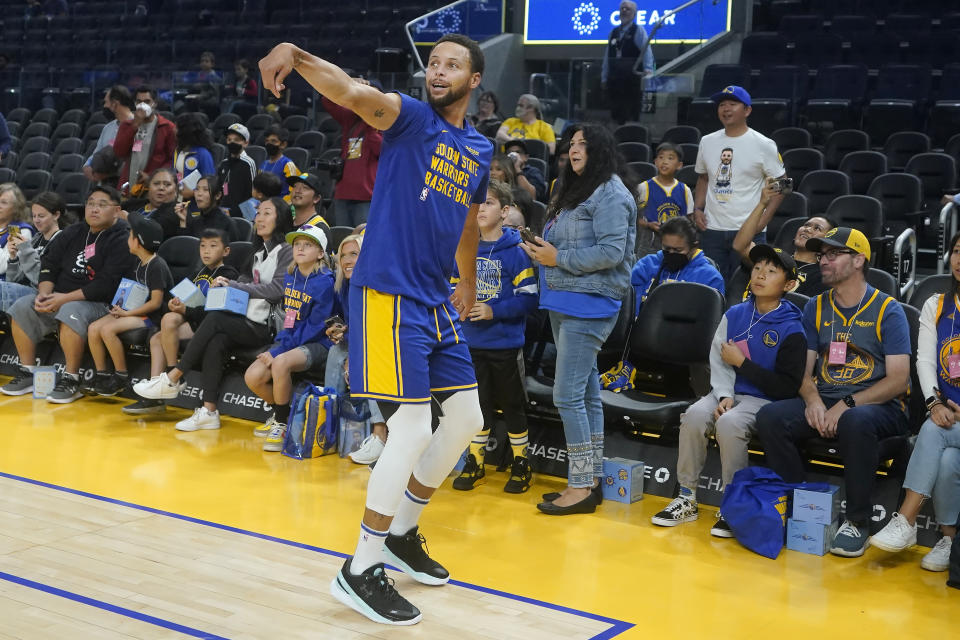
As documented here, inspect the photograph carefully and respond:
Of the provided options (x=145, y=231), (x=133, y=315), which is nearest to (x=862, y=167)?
(x=145, y=231)

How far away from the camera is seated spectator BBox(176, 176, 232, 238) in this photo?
8211mm

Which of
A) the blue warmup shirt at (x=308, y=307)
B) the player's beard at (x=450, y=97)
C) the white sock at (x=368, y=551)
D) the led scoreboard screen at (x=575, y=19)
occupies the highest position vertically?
the led scoreboard screen at (x=575, y=19)

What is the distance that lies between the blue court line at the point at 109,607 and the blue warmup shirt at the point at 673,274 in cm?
339

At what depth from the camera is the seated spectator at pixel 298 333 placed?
6.48m

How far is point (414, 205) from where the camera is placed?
12.2 ft

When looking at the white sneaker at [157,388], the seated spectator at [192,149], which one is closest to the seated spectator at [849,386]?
the white sneaker at [157,388]

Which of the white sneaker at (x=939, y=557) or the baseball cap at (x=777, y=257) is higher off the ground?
the baseball cap at (x=777, y=257)

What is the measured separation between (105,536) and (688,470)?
2734mm

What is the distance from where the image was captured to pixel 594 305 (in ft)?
17.0

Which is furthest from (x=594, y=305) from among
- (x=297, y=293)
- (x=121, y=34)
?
(x=121, y=34)

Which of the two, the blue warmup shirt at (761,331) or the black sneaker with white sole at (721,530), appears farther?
the blue warmup shirt at (761,331)

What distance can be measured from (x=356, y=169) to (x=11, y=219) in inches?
116

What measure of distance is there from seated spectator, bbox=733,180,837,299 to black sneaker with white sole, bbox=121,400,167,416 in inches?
156

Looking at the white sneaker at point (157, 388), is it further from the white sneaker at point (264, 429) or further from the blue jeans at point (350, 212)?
the blue jeans at point (350, 212)
